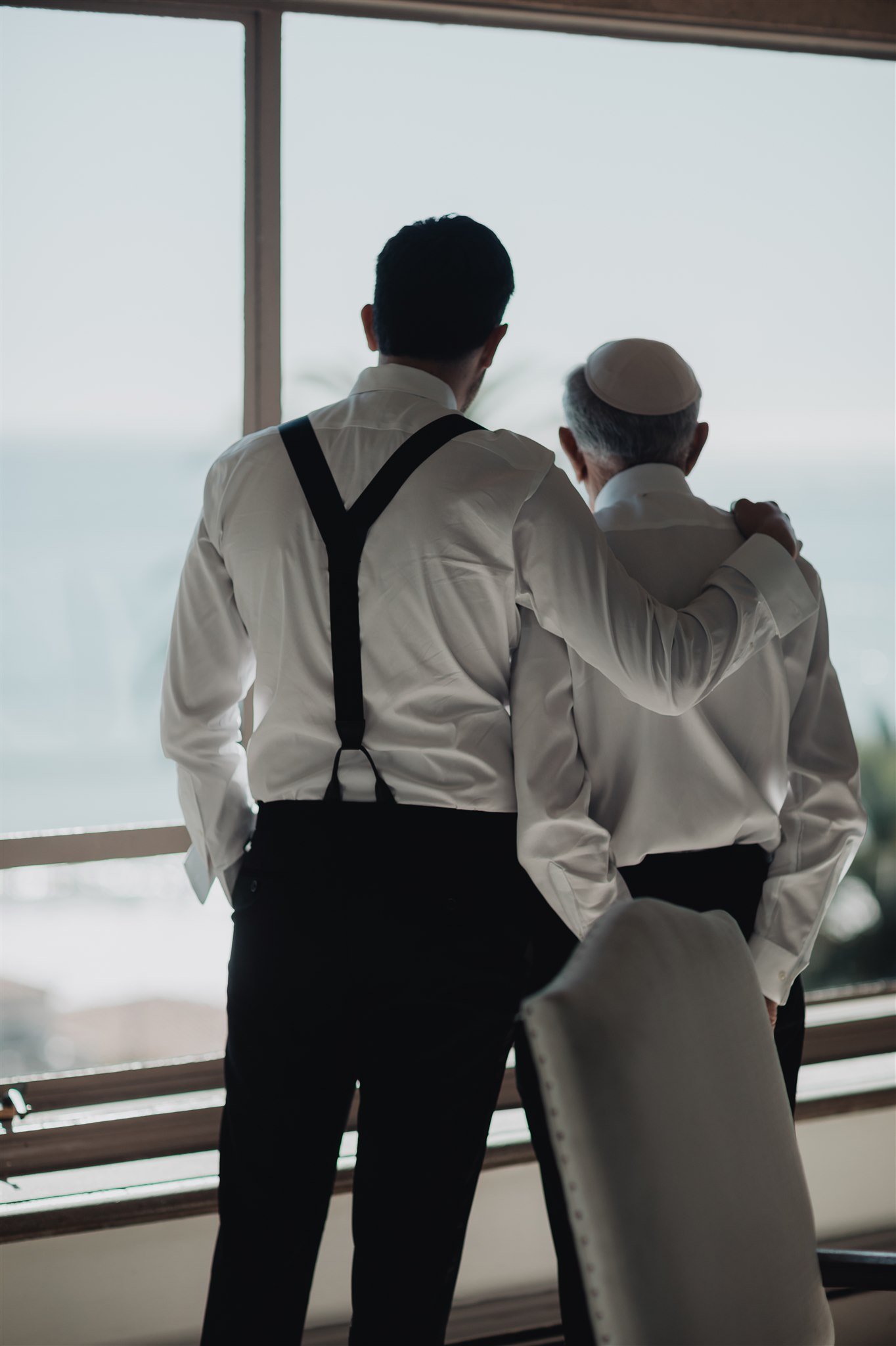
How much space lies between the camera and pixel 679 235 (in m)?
2.04

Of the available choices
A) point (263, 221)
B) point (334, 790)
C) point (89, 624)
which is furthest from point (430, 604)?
point (263, 221)

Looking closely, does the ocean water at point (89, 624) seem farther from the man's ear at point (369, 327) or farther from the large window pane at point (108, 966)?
the man's ear at point (369, 327)

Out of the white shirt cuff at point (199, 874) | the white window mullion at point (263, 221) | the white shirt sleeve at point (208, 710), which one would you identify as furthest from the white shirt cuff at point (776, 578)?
the white window mullion at point (263, 221)

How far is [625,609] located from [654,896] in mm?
391

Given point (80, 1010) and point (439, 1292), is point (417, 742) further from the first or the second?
point (80, 1010)

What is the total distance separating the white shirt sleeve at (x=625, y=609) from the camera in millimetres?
1111

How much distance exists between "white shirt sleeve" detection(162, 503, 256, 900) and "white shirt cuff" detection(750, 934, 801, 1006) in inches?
25.5

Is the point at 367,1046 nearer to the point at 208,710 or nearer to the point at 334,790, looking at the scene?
the point at 334,790

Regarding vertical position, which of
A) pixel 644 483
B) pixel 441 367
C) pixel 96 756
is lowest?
pixel 96 756

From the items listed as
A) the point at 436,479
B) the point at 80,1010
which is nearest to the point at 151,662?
the point at 80,1010

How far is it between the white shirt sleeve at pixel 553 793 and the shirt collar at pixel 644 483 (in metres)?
0.21

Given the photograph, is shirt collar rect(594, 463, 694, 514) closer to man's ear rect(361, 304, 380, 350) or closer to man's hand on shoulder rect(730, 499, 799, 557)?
man's hand on shoulder rect(730, 499, 799, 557)

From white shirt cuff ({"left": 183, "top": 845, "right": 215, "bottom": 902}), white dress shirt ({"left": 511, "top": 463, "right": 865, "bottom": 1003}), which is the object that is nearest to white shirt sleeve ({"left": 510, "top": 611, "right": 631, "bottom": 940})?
white dress shirt ({"left": 511, "top": 463, "right": 865, "bottom": 1003})

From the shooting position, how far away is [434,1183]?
113 centimetres
